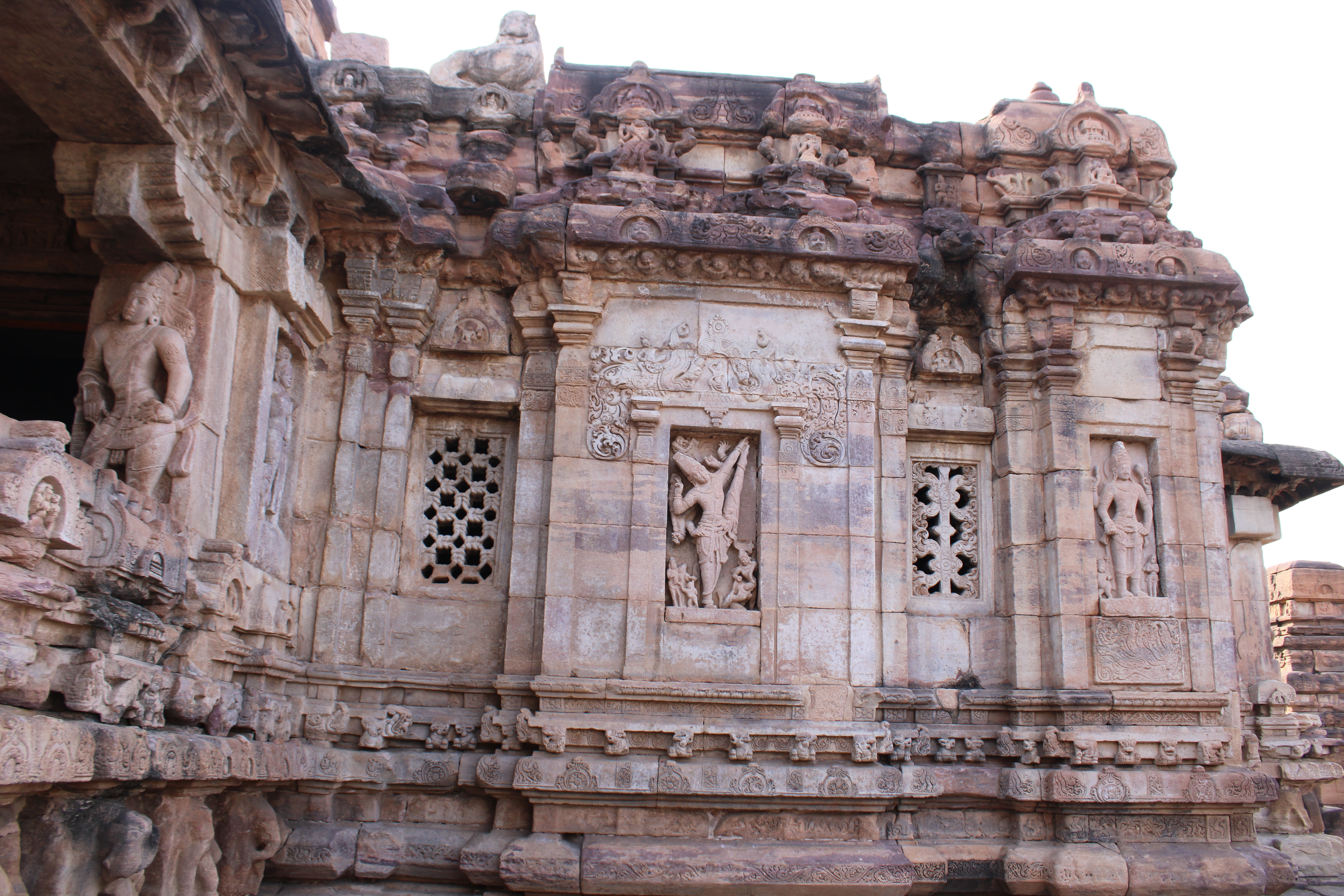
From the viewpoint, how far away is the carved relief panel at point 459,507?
8.69 m

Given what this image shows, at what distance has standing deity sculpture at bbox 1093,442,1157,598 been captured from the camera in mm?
8648

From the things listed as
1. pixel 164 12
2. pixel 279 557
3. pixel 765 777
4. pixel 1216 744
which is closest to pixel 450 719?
pixel 279 557

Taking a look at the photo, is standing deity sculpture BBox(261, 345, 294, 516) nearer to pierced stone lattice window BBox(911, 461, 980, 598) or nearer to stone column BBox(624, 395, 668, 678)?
stone column BBox(624, 395, 668, 678)

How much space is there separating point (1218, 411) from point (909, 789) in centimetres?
424

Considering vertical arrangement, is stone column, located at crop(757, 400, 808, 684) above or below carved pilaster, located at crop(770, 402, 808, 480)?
below

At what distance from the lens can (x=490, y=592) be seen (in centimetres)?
861

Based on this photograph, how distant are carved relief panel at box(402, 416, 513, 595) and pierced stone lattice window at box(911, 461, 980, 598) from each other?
345cm

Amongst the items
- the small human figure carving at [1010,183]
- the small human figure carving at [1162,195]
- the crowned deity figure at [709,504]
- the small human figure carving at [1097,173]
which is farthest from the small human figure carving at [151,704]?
the small human figure carving at [1162,195]

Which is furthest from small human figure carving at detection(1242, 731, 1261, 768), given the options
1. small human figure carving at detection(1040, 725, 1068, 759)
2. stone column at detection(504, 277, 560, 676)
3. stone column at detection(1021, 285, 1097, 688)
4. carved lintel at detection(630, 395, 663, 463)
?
stone column at detection(504, 277, 560, 676)

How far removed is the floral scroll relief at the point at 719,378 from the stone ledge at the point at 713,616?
4.31 feet

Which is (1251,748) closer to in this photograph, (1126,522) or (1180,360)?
(1126,522)

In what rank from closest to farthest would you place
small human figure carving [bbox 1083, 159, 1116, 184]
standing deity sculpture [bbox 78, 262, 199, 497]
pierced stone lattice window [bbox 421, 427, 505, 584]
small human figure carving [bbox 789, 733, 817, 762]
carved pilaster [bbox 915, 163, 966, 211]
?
standing deity sculpture [bbox 78, 262, 199, 497] → small human figure carving [bbox 789, 733, 817, 762] → pierced stone lattice window [bbox 421, 427, 505, 584] → small human figure carving [bbox 1083, 159, 1116, 184] → carved pilaster [bbox 915, 163, 966, 211]

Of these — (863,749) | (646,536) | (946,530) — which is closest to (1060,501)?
(946,530)

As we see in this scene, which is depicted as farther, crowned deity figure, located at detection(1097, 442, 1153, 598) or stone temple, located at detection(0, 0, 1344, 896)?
crowned deity figure, located at detection(1097, 442, 1153, 598)
